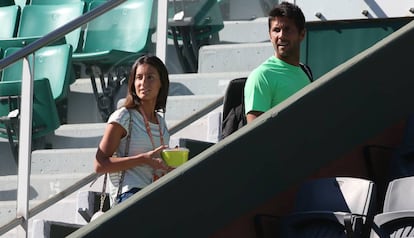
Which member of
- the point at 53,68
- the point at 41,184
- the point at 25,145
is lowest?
the point at 41,184

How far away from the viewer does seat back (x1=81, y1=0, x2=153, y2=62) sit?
7.40 metres

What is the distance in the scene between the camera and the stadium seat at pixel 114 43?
7266mm

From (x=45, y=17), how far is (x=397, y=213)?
477 cm

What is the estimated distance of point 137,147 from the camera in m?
5.86

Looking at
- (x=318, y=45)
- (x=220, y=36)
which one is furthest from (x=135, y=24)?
(x=318, y=45)

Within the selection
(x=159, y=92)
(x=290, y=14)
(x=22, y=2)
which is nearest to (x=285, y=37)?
(x=290, y=14)

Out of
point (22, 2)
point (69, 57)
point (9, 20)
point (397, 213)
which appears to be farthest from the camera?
point (22, 2)

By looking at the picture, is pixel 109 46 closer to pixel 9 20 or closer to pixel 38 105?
pixel 38 105

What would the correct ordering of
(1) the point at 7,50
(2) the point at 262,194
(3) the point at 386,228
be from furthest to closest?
(1) the point at 7,50 → (2) the point at 262,194 → (3) the point at 386,228

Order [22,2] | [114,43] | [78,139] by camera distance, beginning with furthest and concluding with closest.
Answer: [22,2] → [114,43] → [78,139]

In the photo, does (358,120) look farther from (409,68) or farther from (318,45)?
(318,45)

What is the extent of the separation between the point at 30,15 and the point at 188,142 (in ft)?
10.5

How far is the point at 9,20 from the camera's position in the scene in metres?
9.76

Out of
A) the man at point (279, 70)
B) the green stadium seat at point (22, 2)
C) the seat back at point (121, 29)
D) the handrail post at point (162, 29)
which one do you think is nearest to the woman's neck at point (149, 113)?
the man at point (279, 70)
